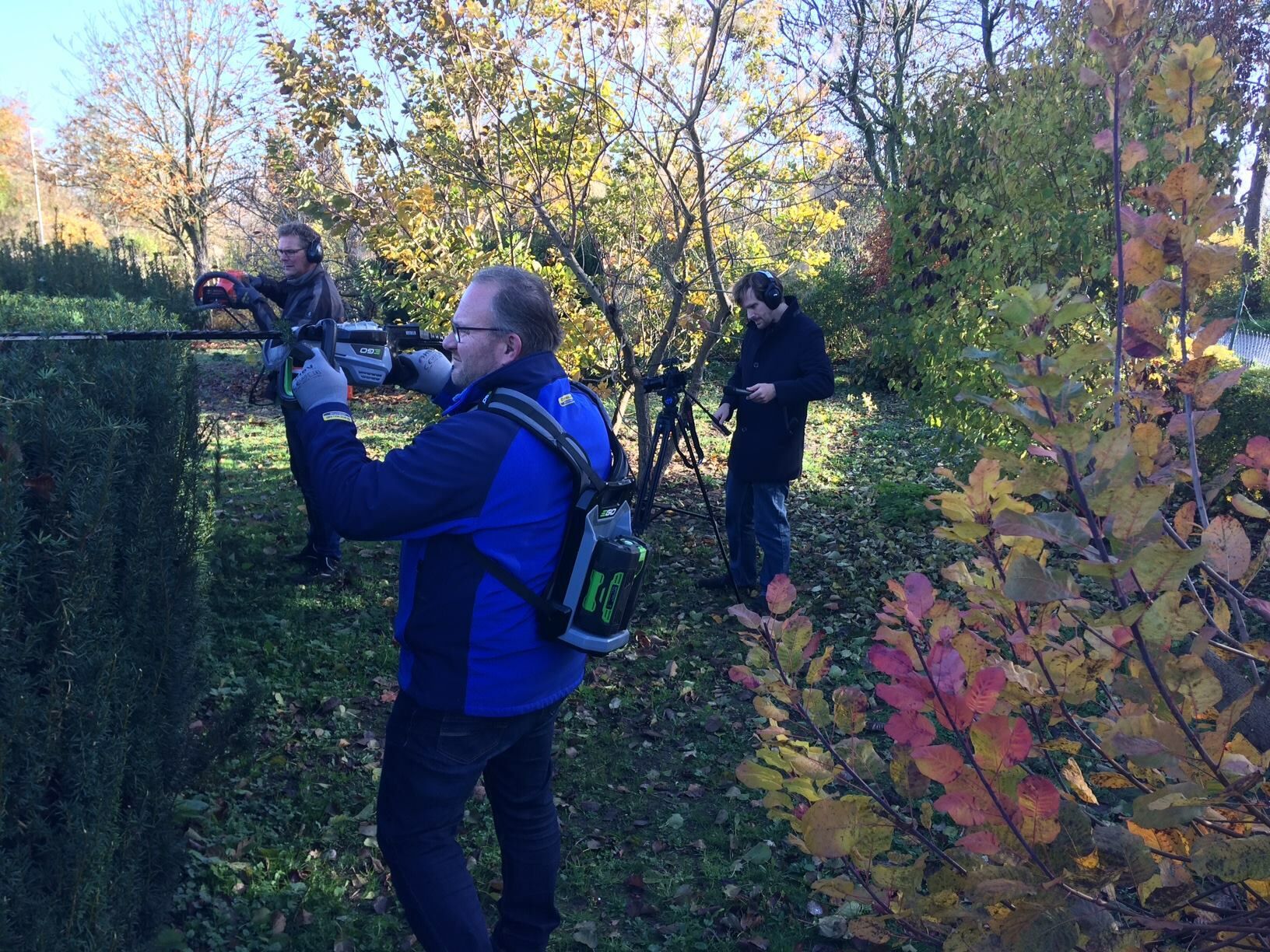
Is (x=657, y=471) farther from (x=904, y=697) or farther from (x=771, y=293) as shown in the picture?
(x=904, y=697)

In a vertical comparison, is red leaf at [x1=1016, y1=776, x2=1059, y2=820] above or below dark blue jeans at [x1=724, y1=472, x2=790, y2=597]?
above

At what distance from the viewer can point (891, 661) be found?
65.7 inches

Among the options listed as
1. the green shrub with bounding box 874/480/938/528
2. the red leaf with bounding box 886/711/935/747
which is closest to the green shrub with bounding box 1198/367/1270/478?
the green shrub with bounding box 874/480/938/528

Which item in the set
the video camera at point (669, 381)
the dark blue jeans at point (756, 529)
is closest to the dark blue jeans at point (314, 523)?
the video camera at point (669, 381)

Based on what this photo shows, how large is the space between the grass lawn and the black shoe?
0.07 meters

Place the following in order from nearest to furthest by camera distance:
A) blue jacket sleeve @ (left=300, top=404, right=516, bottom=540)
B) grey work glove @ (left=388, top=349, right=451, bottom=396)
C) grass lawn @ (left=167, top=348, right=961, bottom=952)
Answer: blue jacket sleeve @ (left=300, top=404, right=516, bottom=540), grey work glove @ (left=388, top=349, right=451, bottom=396), grass lawn @ (left=167, top=348, right=961, bottom=952)

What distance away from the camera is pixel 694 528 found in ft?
25.3

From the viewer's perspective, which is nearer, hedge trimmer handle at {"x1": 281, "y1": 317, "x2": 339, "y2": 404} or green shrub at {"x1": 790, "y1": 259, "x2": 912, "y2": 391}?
hedge trimmer handle at {"x1": 281, "y1": 317, "x2": 339, "y2": 404}

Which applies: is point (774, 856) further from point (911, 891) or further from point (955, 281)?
point (955, 281)

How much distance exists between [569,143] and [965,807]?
586 cm

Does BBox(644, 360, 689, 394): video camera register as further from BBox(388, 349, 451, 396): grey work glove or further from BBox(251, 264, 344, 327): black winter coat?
BBox(388, 349, 451, 396): grey work glove

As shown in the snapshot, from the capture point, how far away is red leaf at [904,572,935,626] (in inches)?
68.9

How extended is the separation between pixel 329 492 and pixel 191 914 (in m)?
1.77

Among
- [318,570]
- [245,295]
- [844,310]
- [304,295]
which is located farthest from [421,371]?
[844,310]
